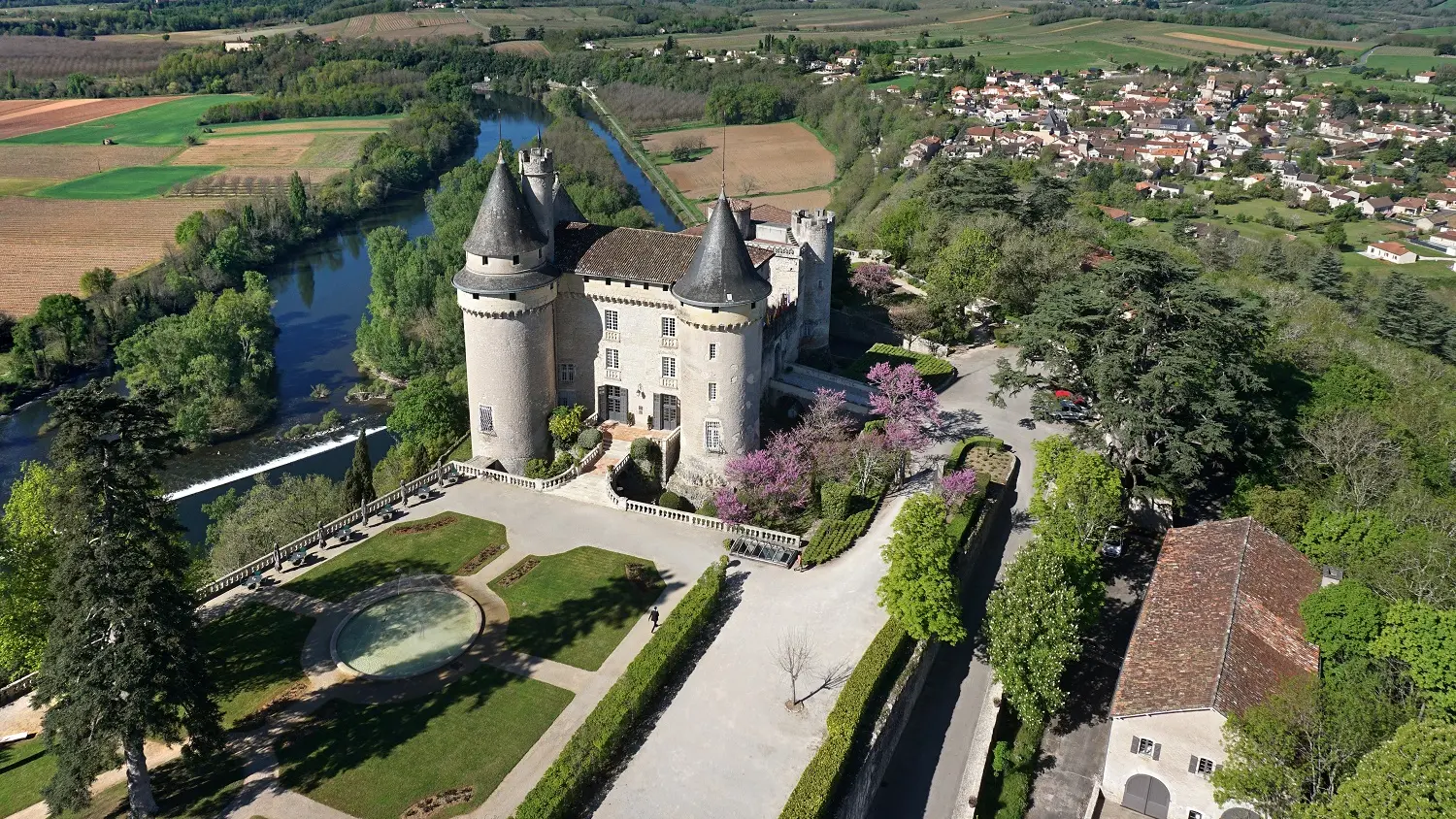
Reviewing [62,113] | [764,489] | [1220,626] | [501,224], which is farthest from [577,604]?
[62,113]

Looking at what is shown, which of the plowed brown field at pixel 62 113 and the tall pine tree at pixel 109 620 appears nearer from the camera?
the tall pine tree at pixel 109 620

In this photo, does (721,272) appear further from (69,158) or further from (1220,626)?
(69,158)

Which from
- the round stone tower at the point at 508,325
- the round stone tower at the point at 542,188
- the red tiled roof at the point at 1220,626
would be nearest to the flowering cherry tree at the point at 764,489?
the round stone tower at the point at 508,325

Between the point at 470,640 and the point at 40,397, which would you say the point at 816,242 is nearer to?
the point at 470,640

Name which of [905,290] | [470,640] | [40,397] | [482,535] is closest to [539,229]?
[482,535]

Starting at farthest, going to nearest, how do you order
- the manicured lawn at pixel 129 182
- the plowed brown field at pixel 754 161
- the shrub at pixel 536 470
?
the plowed brown field at pixel 754 161
the manicured lawn at pixel 129 182
the shrub at pixel 536 470

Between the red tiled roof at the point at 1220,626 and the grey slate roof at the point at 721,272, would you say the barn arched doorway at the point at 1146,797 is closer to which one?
the red tiled roof at the point at 1220,626
